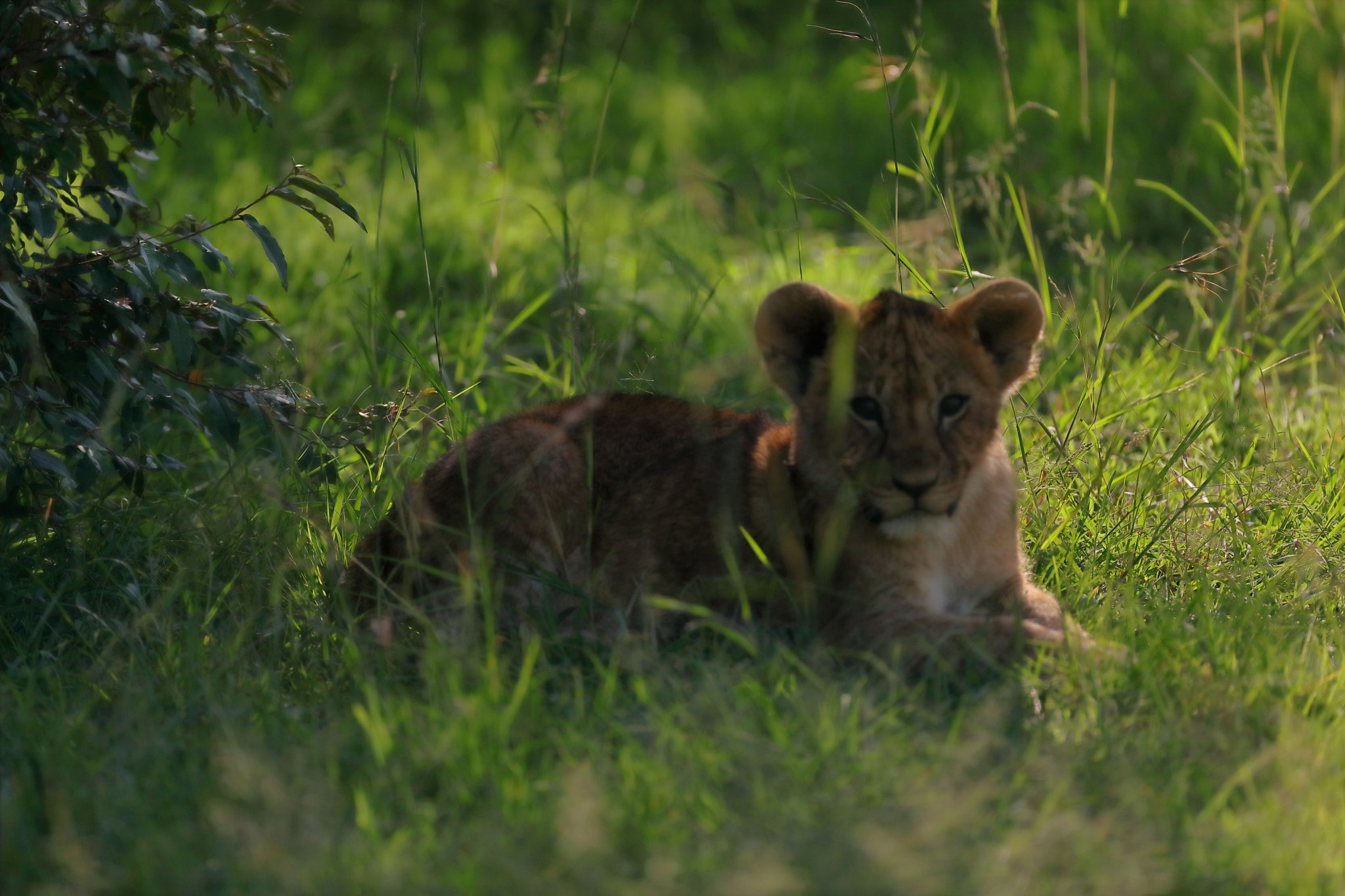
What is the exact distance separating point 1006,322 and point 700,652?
1178 millimetres

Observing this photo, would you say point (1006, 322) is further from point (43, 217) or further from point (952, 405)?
point (43, 217)

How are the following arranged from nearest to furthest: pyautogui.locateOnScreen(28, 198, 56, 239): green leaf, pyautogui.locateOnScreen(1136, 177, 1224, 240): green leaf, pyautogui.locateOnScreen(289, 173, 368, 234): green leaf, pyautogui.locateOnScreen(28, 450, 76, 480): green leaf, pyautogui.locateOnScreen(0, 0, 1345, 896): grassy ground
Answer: pyautogui.locateOnScreen(0, 0, 1345, 896): grassy ground
pyautogui.locateOnScreen(28, 198, 56, 239): green leaf
pyautogui.locateOnScreen(28, 450, 76, 480): green leaf
pyautogui.locateOnScreen(289, 173, 368, 234): green leaf
pyautogui.locateOnScreen(1136, 177, 1224, 240): green leaf

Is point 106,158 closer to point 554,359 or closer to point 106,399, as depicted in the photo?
point 106,399

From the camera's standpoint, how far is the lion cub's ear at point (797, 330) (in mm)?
3752

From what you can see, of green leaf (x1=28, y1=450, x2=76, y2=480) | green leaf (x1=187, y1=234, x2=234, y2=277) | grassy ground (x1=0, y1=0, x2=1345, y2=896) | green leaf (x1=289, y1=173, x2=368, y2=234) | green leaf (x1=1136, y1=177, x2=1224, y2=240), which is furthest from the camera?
green leaf (x1=1136, y1=177, x2=1224, y2=240)

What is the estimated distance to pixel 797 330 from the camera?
386cm

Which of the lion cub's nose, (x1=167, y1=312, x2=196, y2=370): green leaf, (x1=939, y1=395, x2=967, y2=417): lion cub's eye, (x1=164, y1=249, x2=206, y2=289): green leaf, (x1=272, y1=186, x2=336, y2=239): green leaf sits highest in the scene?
(x1=272, y1=186, x2=336, y2=239): green leaf

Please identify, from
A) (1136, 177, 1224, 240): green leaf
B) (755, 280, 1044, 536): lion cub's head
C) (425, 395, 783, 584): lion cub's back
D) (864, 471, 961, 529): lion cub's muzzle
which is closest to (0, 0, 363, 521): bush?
(425, 395, 783, 584): lion cub's back

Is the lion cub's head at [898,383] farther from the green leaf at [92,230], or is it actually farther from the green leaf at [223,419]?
the green leaf at [92,230]

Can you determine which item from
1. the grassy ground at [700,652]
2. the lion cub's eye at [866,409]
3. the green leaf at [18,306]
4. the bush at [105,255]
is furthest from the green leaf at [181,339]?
the lion cub's eye at [866,409]

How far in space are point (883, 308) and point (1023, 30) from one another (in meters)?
7.79

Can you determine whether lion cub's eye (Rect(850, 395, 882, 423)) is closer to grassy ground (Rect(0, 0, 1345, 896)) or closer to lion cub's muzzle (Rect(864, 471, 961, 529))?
lion cub's muzzle (Rect(864, 471, 961, 529))

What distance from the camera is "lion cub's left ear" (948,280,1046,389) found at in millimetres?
3746

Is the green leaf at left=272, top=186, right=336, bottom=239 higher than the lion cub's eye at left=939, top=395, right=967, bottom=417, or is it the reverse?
the green leaf at left=272, top=186, right=336, bottom=239
